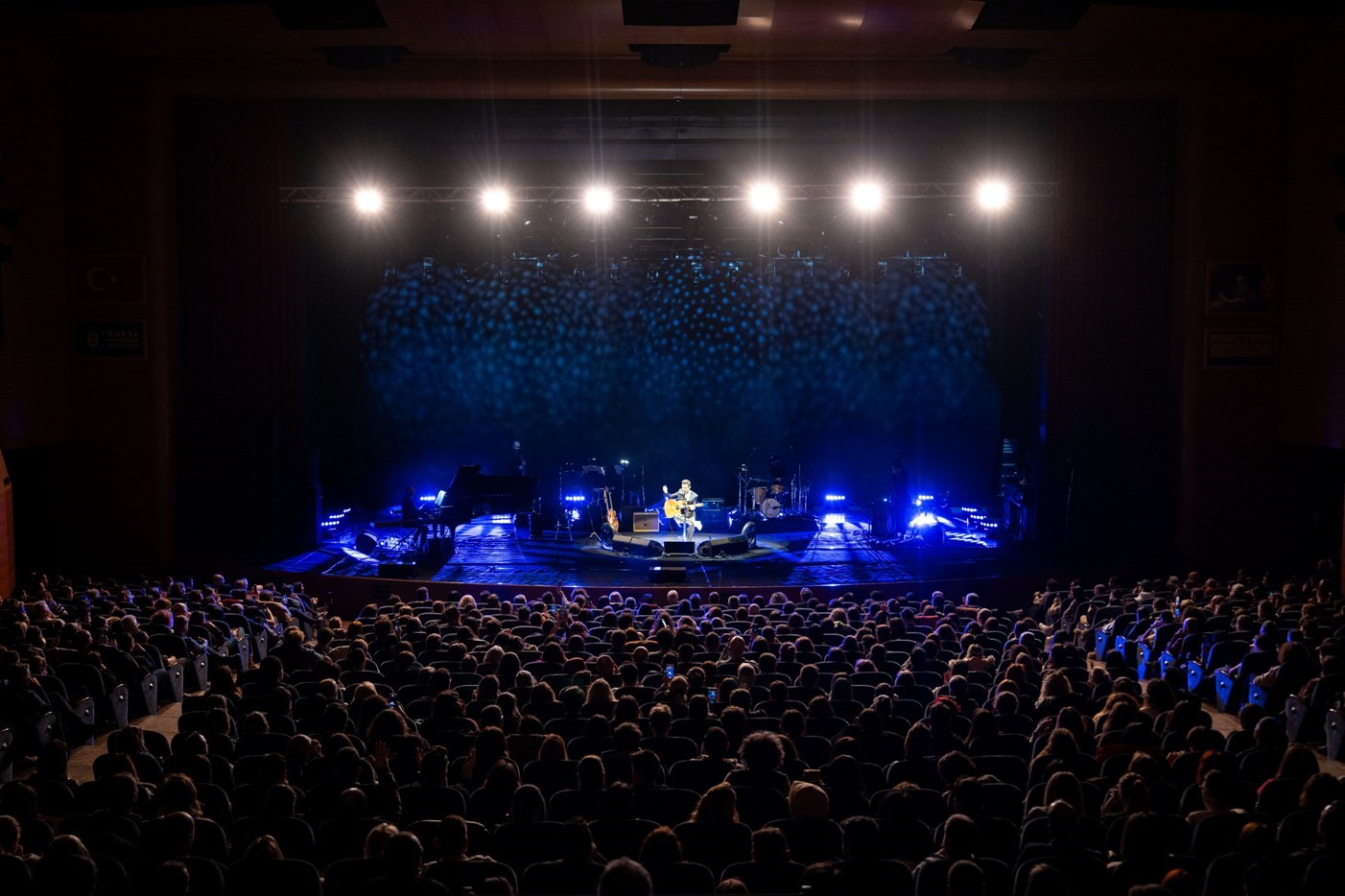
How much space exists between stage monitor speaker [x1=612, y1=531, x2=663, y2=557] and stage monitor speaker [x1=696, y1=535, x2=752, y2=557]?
824 mm

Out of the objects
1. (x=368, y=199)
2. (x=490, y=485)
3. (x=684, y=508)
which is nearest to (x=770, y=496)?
(x=684, y=508)

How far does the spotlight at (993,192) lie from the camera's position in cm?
1841

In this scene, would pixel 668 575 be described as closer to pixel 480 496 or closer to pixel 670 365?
pixel 480 496

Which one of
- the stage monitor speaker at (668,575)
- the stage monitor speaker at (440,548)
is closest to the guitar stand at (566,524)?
the stage monitor speaker at (440,548)

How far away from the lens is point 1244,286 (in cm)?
1877

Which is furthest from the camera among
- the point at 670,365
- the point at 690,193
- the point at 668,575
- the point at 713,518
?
the point at 670,365

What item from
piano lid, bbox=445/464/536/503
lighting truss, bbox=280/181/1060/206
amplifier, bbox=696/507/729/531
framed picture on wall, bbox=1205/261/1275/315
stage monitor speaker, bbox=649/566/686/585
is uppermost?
lighting truss, bbox=280/181/1060/206

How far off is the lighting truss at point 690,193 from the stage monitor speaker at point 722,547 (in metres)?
6.53

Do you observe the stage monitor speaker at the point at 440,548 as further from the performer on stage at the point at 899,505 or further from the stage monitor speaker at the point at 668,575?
the performer on stage at the point at 899,505

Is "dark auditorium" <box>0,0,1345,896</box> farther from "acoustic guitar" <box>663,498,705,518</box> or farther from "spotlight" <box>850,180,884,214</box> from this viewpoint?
"acoustic guitar" <box>663,498,705,518</box>

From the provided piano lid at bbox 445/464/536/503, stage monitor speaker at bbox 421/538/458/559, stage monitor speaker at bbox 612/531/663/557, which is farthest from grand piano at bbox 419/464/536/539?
stage monitor speaker at bbox 612/531/663/557

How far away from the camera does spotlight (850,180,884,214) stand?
1856 centimetres

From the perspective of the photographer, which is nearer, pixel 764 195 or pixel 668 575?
pixel 668 575

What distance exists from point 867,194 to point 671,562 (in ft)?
25.2
